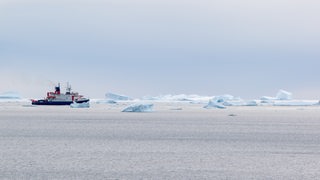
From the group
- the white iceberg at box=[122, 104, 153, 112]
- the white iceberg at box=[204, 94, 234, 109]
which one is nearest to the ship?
the white iceberg at box=[204, 94, 234, 109]

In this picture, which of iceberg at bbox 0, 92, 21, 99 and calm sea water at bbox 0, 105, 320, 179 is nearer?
calm sea water at bbox 0, 105, 320, 179

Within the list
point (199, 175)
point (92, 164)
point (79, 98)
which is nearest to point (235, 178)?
point (199, 175)

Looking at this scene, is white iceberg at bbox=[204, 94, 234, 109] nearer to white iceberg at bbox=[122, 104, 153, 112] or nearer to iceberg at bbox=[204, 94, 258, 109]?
iceberg at bbox=[204, 94, 258, 109]

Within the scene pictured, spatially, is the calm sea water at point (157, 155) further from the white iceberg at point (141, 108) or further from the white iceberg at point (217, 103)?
the white iceberg at point (217, 103)

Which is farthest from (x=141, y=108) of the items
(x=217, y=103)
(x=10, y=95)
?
(x=10, y=95)

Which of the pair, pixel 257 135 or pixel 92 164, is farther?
pixel 257 135

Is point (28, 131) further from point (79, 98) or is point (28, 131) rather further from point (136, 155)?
point (79, 98)

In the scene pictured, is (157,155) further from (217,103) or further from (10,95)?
(10,95)

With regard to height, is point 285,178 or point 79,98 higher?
point 79,98

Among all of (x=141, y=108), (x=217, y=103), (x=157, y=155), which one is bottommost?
(x=157, y=155)

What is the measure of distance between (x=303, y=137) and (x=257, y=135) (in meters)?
1.25

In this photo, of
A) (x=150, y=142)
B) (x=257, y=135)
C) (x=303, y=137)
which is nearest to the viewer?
(x=150, y=142)

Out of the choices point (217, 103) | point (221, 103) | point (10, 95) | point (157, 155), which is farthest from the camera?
point (10, 95)

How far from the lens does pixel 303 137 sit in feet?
44.2
